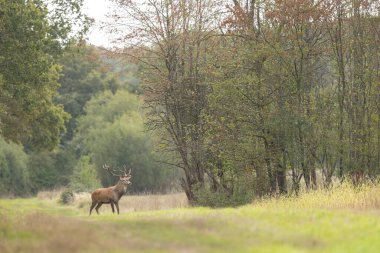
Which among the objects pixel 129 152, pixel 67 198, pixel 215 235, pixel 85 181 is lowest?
pixel 67 198

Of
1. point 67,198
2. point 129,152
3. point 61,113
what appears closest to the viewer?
point 61,113

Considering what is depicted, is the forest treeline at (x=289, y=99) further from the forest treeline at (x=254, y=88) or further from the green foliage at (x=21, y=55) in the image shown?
the green foliage at (x=21, y=55)

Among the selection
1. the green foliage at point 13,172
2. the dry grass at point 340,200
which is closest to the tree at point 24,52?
the dry grass at point 340,200

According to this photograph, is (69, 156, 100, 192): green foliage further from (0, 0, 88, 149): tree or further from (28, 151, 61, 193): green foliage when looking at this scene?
(0, 0, 88, 149): tree

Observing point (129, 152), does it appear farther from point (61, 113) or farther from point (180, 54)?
point (180, 54)

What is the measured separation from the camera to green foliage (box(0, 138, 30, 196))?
206ft

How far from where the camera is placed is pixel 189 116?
32312 mm

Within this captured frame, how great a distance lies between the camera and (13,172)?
6438cm

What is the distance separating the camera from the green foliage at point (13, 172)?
62719 millimetres

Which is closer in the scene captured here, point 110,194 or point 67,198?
point 110,194

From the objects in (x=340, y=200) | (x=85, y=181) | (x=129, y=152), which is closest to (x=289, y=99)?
(x=340, y=200)

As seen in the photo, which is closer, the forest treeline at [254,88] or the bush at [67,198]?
the forest treeline at [254,88]

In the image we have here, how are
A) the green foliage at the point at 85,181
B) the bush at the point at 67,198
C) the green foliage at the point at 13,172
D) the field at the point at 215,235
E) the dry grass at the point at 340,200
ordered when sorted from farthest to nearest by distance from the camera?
the green foliage at the point at 13,172 < the green foliage at the point at 85,181 < the bush at the point at 67,198 < the dry grass at the point at 340,200 < the field at the point at 215,235

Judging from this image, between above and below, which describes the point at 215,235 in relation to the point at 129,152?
below
